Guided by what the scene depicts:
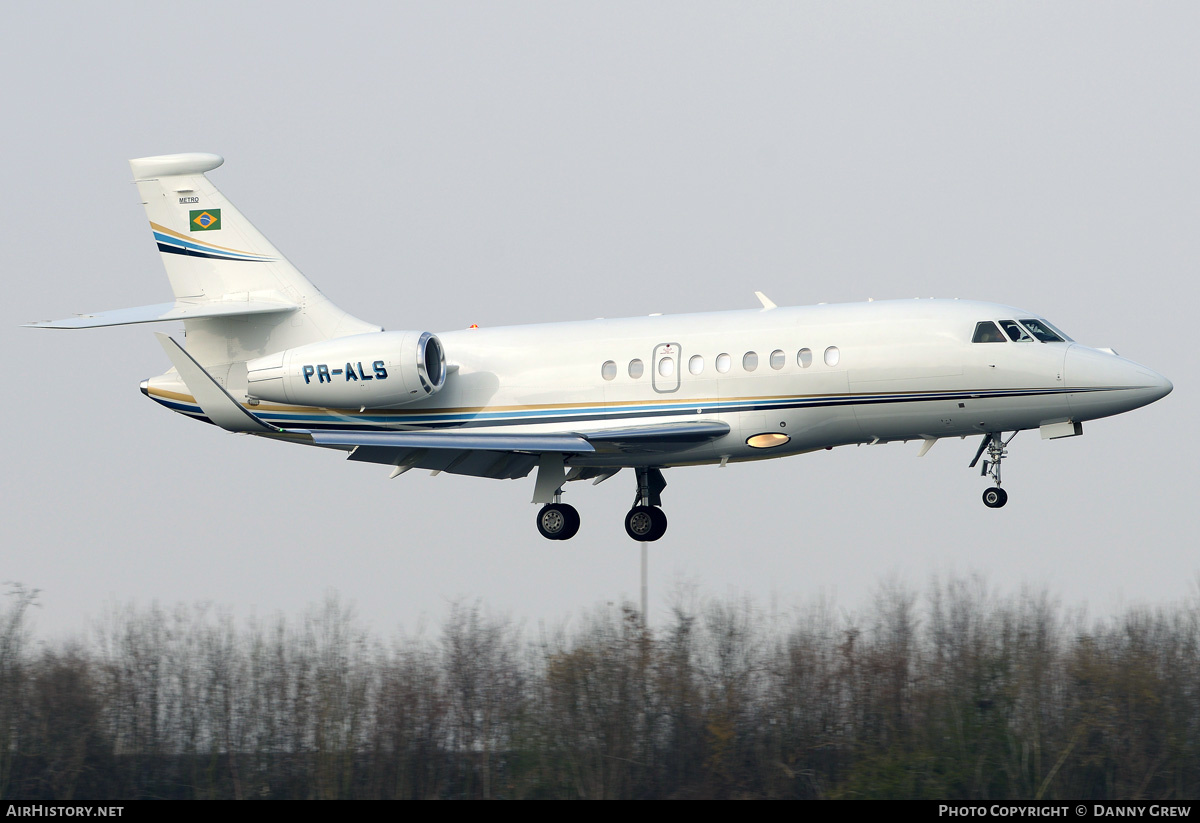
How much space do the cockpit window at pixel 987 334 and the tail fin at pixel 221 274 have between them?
13.0m

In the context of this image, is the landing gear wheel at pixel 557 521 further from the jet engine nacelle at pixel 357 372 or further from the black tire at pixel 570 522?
the jet engine nacelle at pixel 357 372

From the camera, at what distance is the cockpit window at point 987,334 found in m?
25.5

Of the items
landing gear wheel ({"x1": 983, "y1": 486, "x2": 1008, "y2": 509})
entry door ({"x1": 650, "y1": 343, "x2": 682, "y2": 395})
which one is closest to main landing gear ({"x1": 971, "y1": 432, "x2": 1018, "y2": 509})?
landing gear wheel ({"x1": 983, "y1": 486, "x2": 1008, "y2": 509})

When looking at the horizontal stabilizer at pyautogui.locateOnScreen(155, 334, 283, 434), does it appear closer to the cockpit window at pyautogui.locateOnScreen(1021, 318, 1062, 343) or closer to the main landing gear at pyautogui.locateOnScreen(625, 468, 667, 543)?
the main landing gear at pyautogui.locateOnScreen(625, 468, 667, 543)

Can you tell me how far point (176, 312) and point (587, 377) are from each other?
9513 millimetres

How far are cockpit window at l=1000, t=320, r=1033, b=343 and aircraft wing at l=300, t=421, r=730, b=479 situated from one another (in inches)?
214

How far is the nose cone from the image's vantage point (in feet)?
82.4

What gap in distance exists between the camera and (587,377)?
27.7m

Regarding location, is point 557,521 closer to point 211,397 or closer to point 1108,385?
point 211,397

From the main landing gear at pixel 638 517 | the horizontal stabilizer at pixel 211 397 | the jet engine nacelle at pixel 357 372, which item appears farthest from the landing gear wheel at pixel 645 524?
the horizontal stabilizer at pixel 211 397

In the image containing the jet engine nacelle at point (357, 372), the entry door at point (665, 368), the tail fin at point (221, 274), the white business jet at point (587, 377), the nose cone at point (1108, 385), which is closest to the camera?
the nose cone at point (1108, 385)

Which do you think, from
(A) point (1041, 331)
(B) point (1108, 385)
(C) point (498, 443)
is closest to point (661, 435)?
(C) point (498, 443)
